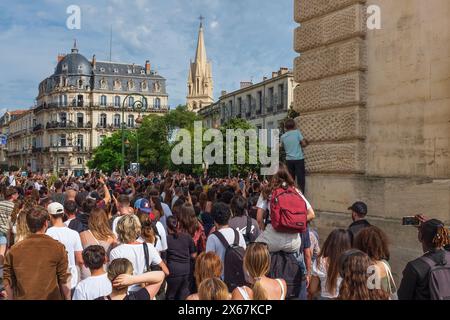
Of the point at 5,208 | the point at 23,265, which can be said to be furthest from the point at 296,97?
the point at 23,265

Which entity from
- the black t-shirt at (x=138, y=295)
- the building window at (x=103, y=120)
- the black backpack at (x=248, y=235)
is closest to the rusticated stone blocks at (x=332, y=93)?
the black backpack at (x=248, y=235)

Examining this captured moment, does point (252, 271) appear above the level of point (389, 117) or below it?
below

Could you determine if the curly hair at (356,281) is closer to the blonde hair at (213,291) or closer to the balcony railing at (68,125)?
the blonde hair at (213,291)

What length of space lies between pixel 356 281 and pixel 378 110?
5143 millimetres

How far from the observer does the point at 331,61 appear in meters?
9.24

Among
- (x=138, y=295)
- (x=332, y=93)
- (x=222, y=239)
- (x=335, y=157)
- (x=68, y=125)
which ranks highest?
(x=68, y=125)

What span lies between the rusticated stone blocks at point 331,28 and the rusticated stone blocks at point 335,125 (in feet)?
4.22

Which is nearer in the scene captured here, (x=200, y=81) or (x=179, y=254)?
(x=179, y=254)

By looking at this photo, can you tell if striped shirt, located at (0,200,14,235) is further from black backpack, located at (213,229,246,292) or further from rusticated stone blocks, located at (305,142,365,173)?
rusticated stone blocks, located at (305,142,365,173)

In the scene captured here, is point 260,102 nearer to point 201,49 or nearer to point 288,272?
point 288,272

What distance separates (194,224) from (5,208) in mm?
3379

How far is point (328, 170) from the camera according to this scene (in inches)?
365

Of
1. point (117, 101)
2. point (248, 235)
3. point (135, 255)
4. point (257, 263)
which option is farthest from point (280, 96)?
point (117, 101)
